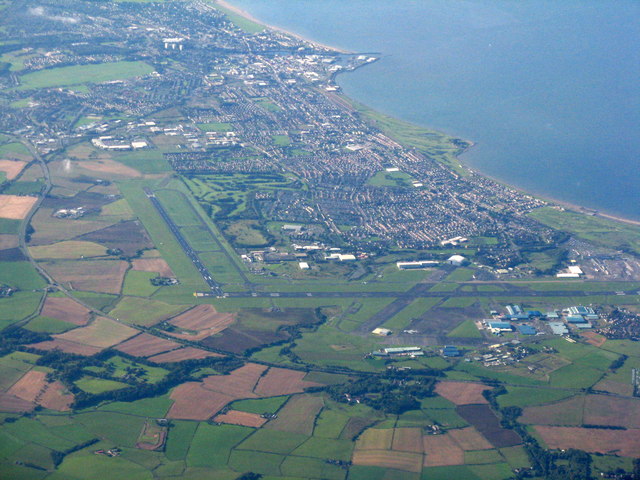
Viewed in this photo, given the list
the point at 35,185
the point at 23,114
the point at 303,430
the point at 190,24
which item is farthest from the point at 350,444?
the point at 190,24

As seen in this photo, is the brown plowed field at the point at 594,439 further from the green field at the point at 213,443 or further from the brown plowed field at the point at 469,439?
the green field at the point at 213,443

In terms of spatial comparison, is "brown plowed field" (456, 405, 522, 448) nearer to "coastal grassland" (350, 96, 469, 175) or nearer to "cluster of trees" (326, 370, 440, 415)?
"cluster of trees" (326, 370, 440, 415)

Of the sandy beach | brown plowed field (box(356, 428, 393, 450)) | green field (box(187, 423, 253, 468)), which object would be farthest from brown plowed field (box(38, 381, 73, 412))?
the sandy beach

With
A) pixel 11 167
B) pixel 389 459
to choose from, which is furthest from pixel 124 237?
pixel 389 459

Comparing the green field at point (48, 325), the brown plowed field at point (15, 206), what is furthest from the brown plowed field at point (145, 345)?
the brown plowed field at point (15, 206)

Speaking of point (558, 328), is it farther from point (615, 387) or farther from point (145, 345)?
point (145, 345)
